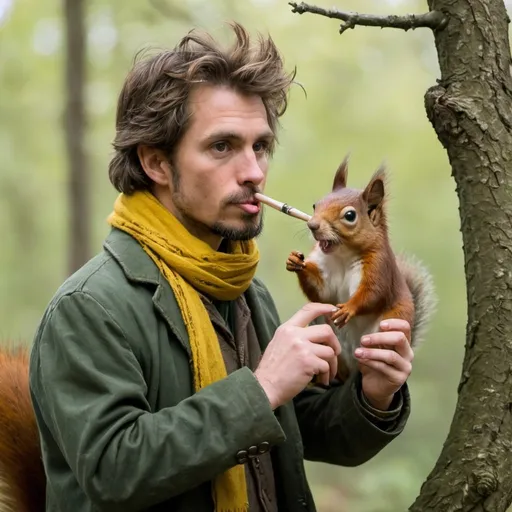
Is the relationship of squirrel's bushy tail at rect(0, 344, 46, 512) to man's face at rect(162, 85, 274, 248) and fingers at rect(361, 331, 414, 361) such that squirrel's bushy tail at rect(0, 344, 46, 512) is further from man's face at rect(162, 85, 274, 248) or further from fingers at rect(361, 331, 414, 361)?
fingers at rect(361, 331, 414, 361)

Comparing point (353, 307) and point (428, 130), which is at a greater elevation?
point (428, 130)

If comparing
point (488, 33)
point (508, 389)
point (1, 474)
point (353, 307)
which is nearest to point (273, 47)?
point (488, 33)

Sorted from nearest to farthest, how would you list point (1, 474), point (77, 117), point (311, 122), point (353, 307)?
point (353, 307) → point (1, 474) → point (77, 117) → point (311, 122)

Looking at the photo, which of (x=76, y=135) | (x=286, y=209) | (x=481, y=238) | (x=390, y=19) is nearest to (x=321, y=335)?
(x=286, y=209)

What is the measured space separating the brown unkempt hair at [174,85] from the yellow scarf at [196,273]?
0.41 feet

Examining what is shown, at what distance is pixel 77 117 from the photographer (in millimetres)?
5289

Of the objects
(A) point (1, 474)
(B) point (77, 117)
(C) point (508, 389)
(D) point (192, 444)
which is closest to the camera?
(D) point (192, 444)

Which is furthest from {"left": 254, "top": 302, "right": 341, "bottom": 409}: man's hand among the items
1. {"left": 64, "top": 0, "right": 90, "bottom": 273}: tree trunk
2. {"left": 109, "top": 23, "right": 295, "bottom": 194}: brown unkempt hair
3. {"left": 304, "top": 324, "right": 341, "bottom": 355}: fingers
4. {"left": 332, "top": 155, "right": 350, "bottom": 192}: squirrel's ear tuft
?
{"left": 64, "top": 0, "right": 90, "bottom": 273}: tree trunk

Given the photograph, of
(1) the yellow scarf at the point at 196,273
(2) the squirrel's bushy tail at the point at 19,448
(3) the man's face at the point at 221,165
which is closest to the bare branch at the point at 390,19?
(3) the man's face at the point at 221,165

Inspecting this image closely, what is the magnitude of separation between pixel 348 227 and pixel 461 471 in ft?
2.23

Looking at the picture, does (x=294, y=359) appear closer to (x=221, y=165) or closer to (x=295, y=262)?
(x=295, y=262)

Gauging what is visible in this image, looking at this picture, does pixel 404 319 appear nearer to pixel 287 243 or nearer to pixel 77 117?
pixel 77 117

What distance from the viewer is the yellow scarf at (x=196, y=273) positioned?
6.47 ft

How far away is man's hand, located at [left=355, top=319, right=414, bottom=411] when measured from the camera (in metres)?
1.94
